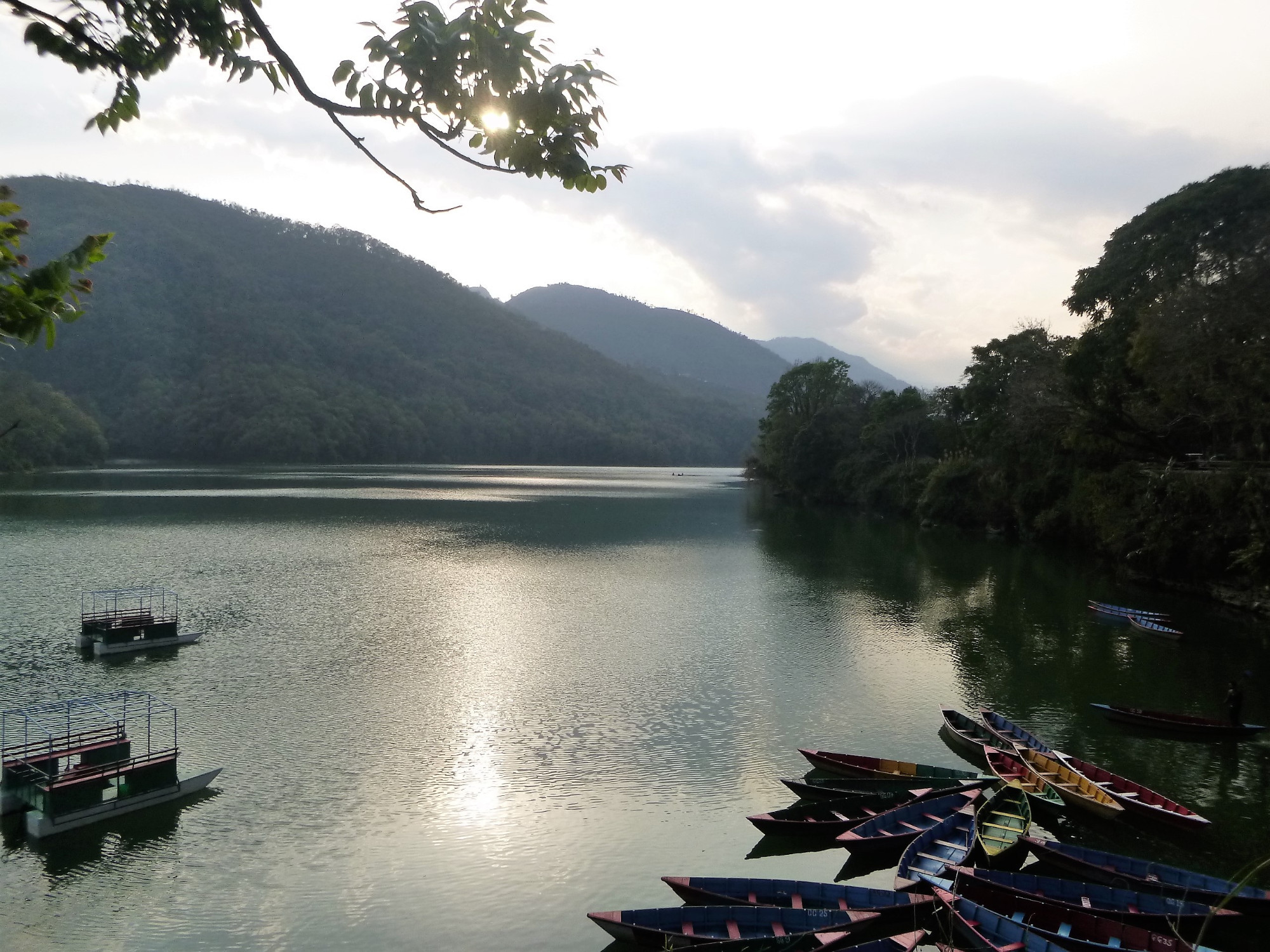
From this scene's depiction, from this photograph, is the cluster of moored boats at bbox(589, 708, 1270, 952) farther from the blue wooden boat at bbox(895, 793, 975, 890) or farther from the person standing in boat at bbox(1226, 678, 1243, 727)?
the person standing in boat at bbox(1226, 678, 1243, 727)

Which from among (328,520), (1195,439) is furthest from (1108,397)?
(328,520)

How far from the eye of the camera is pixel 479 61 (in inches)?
197

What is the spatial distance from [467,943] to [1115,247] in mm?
51283

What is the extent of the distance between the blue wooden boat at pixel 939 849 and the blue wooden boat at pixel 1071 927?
1.32 ft

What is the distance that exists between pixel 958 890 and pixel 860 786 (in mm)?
3718

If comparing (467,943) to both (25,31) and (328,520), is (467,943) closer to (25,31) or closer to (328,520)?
(25,31)

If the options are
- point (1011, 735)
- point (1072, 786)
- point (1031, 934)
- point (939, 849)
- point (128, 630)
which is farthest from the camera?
point (128, 630)

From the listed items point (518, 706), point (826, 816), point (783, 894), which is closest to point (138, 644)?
point (518, 706)

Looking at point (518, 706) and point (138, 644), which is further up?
point (138, 644)

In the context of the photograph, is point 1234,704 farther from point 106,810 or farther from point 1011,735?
point 106,810

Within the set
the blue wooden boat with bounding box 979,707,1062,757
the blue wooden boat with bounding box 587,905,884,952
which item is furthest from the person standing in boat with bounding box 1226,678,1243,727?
the blue wooden boat with bounding box 587,905,884,952

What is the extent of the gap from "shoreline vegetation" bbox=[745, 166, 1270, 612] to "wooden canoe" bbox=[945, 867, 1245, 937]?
21.4 metres

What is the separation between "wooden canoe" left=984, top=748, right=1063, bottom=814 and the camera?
49.4 feet

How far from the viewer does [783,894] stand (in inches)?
448
